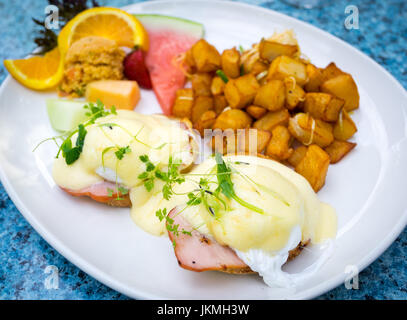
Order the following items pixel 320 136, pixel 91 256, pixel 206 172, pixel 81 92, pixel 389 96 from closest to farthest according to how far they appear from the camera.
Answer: pixel 91 256 → pixel 206 172 → pixel 320 136 → pixel 389 96 → pixel 81 92

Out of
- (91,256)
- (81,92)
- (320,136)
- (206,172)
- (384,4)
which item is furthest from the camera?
(384,4)

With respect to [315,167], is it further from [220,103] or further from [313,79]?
[220,103]

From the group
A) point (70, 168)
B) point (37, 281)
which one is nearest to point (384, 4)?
point (70, 168)

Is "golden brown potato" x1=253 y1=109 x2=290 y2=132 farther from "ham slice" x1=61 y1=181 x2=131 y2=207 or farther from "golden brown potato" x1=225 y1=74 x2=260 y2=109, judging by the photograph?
"ham slice" x1=61 y1=181 x2=131 y2=207

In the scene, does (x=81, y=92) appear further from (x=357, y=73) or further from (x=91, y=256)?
(x=357, y=73)

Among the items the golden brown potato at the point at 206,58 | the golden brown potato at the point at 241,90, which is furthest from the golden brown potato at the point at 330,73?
the golden brown potato at the point at 206,58

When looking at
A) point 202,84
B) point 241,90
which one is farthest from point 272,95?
point 202,84

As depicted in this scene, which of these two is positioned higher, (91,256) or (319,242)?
(319,242)
